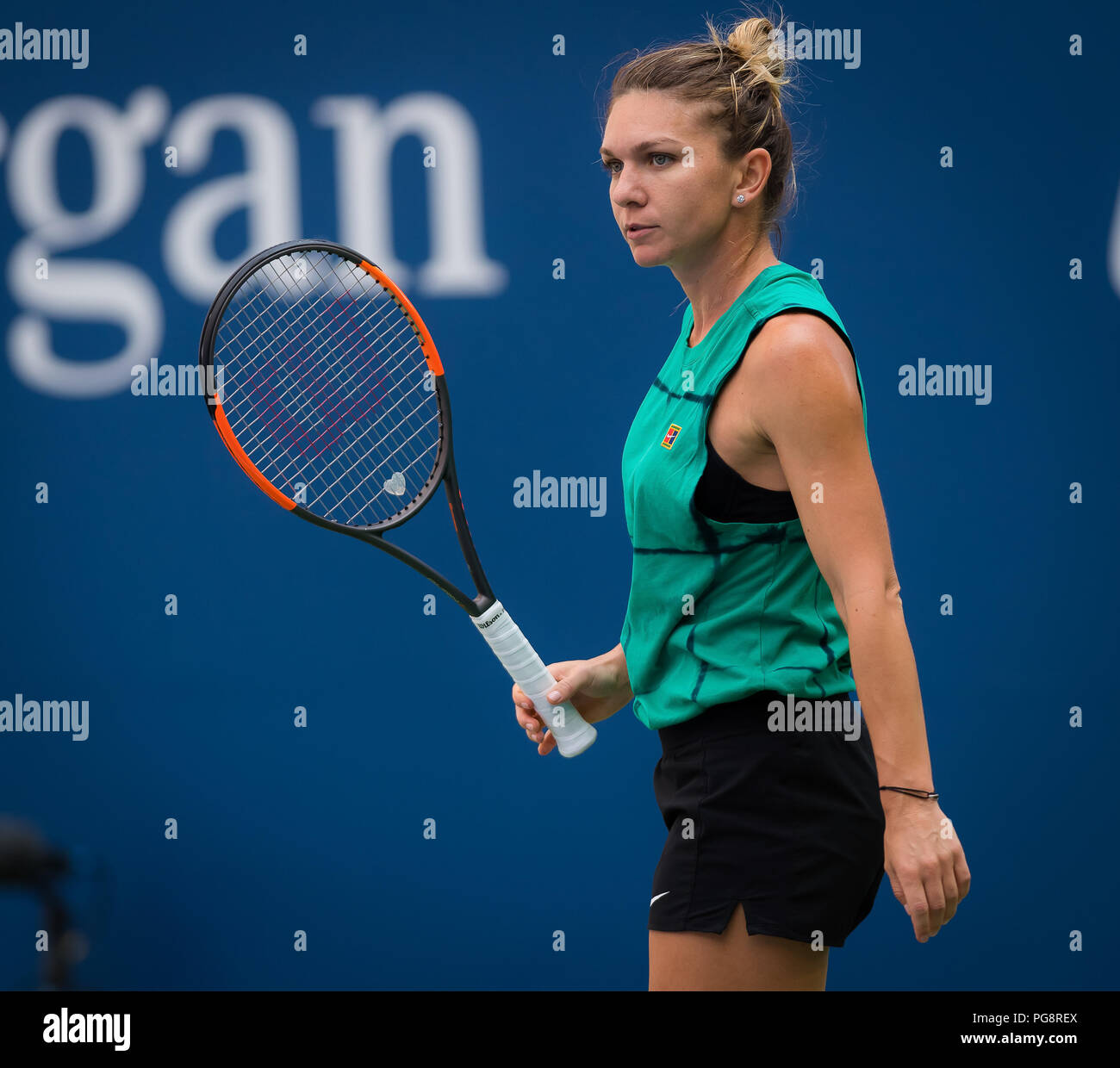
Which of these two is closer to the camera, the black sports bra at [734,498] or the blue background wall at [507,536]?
the black sports bra at [734,498]

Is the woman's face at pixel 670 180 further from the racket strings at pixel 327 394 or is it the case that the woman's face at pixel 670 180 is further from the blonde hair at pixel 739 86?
the racket strings at pixel 327 394

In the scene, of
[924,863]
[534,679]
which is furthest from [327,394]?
[924,863]

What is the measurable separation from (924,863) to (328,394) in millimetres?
1478

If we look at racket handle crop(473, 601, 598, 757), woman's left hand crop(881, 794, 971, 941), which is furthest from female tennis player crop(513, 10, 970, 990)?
racket handle crop(473, 601, 598, 757)

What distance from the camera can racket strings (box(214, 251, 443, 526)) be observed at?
2.15 metres

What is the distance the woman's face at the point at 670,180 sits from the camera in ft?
4.15

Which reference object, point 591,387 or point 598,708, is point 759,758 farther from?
point 591,387

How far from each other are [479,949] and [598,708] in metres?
1.21

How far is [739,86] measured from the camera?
129 cm

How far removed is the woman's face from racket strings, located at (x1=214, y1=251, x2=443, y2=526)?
32.6 inches

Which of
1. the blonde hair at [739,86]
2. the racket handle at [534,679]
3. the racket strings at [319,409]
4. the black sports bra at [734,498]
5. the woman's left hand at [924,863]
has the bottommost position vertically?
the woman's left hand at [924,863]

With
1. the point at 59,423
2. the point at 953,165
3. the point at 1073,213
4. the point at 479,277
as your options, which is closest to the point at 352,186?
the point at 479,277

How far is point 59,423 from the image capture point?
100 inches

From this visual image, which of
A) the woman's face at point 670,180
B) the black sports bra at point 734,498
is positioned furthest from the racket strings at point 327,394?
the black sports bra at point 734,498
